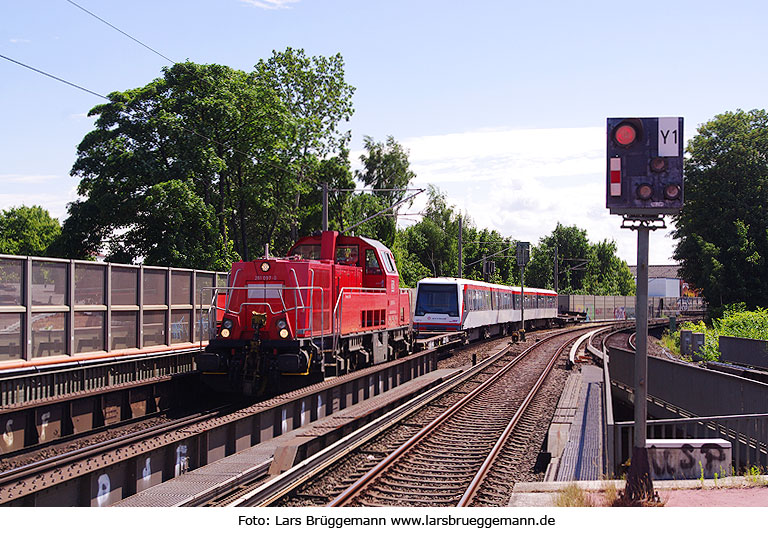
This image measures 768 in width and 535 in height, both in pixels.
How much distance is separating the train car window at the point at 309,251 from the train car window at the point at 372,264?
7.06 feet

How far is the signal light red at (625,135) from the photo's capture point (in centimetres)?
747

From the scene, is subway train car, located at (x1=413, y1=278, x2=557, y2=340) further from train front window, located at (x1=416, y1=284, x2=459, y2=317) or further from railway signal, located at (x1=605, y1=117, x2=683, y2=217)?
railway signal, located at (x1=605, y1=117, x2=683, y2=217)

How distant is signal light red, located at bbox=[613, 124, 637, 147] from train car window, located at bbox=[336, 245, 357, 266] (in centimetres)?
1185

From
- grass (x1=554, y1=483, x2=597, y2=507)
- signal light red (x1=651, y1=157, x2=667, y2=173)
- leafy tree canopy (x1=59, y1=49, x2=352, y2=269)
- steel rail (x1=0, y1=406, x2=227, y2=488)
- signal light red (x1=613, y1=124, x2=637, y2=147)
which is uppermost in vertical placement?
leafy tree canopy (x1=59, y1=49, x2=352, y2=269)

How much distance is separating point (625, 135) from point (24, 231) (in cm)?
8616

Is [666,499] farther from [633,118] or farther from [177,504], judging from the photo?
[177,504]

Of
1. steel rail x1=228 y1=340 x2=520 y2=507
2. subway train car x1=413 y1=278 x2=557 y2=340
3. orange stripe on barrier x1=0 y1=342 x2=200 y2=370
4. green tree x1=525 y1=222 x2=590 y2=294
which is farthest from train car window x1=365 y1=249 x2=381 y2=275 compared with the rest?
green tree x1=525 y1=222 x2=590 y2=294

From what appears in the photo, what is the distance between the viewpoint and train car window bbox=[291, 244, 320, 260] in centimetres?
1802

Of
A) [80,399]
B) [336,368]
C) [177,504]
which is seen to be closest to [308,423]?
[336,368]

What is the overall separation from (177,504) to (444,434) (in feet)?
23.0

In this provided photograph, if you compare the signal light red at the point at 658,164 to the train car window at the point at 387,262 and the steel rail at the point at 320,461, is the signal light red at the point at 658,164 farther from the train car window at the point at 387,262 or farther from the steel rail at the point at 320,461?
the train car window at the point at 387,262

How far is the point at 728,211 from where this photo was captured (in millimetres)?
49781

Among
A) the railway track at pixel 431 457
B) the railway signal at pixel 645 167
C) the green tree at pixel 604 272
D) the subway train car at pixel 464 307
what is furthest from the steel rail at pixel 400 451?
the green tree at pixel 604 272

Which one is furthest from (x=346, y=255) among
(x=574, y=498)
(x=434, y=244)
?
(x=434, y=244)
